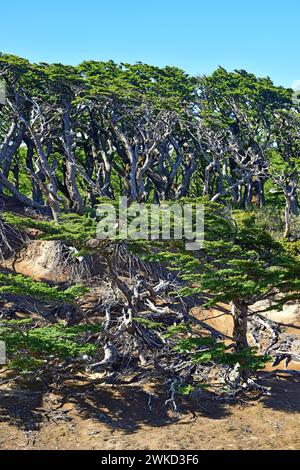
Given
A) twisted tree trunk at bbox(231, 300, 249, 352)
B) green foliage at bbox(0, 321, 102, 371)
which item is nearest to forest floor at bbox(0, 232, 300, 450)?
green foliage at bbox(0, 321, 102, 371)

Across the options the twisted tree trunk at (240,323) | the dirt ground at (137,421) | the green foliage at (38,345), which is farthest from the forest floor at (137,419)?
the twisted tree trunk at (240,323)

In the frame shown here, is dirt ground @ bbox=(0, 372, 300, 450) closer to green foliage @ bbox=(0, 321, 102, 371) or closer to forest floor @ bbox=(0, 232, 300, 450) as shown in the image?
forest floor @ bbox=(0, 232, 300, 450)

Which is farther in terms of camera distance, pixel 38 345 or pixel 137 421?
pixel 137 421

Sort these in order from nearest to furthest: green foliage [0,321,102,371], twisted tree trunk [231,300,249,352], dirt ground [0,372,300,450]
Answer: dirt ground [0,372,300,450], green foliage [0,321,102,371], twisted tree trunk [231,300,249,352]

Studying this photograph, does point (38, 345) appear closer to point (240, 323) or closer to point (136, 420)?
point (136, 420)

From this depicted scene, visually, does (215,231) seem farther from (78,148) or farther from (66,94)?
(78,148)

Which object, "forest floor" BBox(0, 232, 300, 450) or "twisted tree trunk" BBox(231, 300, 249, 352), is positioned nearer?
"forest floor" BBox(0, 232, 300, 450)

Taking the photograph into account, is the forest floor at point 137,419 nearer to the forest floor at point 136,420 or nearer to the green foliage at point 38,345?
the forest floor at point 136,420

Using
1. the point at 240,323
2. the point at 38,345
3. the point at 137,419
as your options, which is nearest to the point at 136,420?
the point at 137,419

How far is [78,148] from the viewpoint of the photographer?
30.1 m

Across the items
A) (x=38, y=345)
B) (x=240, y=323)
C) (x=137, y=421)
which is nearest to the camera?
(x=38, y=345)

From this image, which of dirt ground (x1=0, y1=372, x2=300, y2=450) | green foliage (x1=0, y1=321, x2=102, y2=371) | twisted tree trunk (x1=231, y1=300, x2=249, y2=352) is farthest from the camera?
twisted tree trunk (x1=231, y1=300, x2=249, y2=352)
